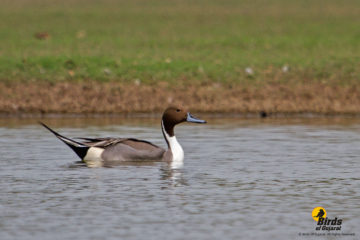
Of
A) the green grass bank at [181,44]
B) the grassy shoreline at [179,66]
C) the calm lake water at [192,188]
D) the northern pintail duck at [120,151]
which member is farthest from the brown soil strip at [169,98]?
the northern pintail duck at [120,151]

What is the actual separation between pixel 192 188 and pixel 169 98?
454 inches

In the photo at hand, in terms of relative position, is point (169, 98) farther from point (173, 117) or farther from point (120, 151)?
point (120, 151)

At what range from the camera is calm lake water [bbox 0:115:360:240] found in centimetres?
955

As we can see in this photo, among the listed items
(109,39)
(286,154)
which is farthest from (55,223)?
(109,39)

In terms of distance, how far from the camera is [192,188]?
12.0 metres

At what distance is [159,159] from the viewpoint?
1477 cm

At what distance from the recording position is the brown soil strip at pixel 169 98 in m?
22.7

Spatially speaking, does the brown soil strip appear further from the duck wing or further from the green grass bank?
the duck wing

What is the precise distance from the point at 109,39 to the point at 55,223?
23483mm

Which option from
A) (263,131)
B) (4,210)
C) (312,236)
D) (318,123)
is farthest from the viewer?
(318,123)

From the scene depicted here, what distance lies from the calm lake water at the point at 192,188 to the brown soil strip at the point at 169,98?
12.1 feet

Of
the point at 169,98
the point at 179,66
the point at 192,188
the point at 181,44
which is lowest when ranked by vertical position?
the point at 192,188

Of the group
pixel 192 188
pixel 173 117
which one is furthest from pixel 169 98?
pixel 192 188

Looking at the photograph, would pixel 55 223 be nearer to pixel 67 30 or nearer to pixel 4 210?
pixel 4 210
